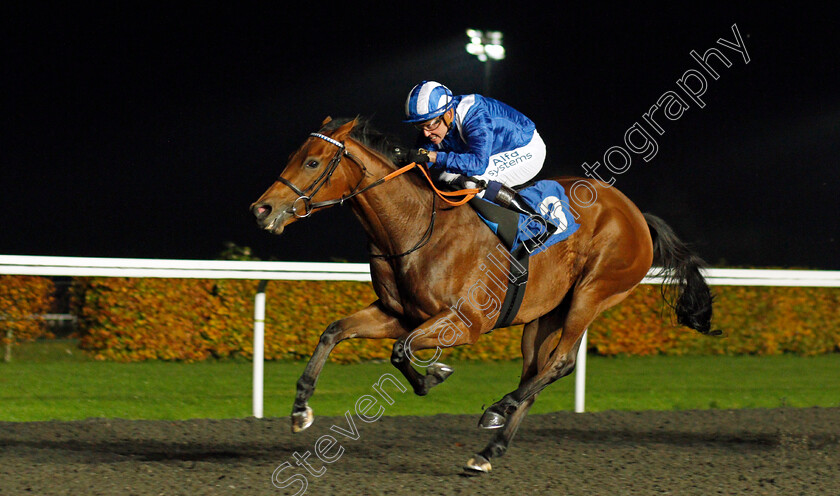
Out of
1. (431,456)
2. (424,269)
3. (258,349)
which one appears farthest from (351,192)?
(258,349)

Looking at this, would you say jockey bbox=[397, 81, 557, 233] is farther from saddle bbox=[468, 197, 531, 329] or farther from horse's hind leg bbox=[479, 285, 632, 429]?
horse's hind leg bbox=[479, 285, 632, 429]

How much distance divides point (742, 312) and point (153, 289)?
5.65 metres

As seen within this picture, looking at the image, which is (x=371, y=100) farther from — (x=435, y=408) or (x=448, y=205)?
(x=448, y=205)

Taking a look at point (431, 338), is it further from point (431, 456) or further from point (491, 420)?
point (431, 456)

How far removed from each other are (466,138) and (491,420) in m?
1.19

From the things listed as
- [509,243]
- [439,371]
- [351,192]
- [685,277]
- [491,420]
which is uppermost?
[685,277]

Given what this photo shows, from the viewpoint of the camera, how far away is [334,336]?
3.25 meters

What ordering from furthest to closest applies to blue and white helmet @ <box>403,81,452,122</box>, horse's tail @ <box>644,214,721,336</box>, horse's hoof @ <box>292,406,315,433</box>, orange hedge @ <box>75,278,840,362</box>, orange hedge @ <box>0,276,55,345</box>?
orange hedge @ <box>75,278,840,362</box>
orange hedge @ <box>0,276,55,345</box>
horse's tail @ <box>644,214,721,336</box>
blue and white helmet @ <box>403,81,452,122</box>
horse's hoof @ <box>292,406,315,433</box>

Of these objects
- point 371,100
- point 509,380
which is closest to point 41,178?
point 371,100

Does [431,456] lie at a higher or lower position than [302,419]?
higher

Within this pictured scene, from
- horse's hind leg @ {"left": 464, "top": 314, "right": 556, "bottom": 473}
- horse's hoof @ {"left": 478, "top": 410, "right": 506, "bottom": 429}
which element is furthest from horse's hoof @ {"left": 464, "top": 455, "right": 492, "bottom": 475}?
horse's hoof @ {"left": 478, "top": 410, "right": 506, "bottom": 429}

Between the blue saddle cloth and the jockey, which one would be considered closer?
the jockey

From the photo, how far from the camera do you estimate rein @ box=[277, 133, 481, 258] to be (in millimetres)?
2988

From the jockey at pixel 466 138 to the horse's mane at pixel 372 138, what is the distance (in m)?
0.05
